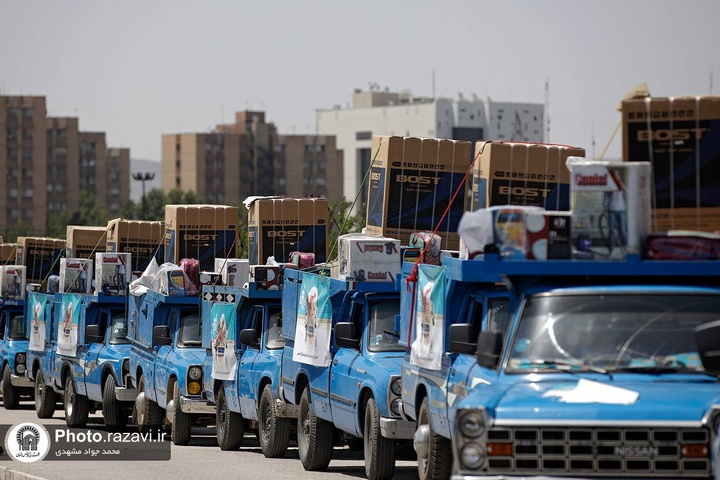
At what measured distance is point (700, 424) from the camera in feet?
30.9

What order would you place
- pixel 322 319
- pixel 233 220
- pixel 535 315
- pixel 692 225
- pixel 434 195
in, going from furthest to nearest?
1. pixel 233 220
2. pixel 434 195
3. pixel 322 319
4. pixel 692 225
5. pixel 535 315

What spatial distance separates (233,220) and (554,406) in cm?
2093

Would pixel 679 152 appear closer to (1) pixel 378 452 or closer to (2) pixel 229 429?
(1) pixel 378 452

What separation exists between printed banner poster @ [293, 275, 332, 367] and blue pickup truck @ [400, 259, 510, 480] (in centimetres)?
256

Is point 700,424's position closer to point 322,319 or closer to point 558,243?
point 558,243

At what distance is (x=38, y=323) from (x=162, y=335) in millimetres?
9873

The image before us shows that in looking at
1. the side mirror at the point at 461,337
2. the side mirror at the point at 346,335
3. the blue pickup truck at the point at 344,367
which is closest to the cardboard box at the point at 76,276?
the blue pickup truck at the point at 344,367

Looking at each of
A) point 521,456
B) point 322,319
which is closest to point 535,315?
point 521,456

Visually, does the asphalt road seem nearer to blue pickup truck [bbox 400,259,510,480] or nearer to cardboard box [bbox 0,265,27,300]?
blue pickup truck [bbox 400,259,510,480]

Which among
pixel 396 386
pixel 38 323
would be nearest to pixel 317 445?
pixel 396 386

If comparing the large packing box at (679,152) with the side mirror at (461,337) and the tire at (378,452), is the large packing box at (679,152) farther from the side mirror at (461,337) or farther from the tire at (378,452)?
the tire at (378,452)

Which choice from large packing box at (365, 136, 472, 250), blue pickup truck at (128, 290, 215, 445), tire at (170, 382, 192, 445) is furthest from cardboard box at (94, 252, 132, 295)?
large packing box at (365, 136, 472, 250)

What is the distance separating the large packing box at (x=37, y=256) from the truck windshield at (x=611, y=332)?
31116 millimetres

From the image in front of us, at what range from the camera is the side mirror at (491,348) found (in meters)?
10.8
